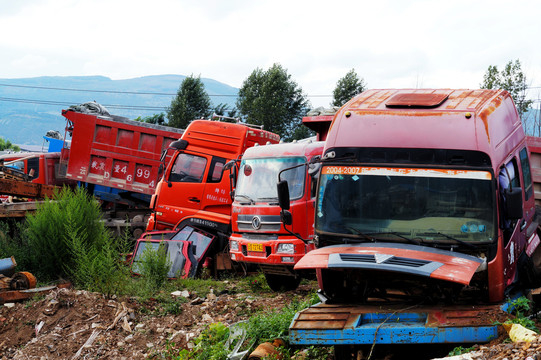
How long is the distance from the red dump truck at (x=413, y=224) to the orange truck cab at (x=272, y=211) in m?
3.62

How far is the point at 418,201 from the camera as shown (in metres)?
6.22

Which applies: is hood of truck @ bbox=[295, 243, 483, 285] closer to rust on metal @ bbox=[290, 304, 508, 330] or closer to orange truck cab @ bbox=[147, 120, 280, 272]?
rust on metal @ bbox=[290, 304, 508, 330]

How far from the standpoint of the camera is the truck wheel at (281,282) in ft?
36.4

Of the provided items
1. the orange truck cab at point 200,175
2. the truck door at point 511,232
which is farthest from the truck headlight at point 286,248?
the truck door at point 511,232

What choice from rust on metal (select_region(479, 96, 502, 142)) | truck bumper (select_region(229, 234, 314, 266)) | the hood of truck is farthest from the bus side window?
truck bumper (select_region(229, 234, 314, 266))

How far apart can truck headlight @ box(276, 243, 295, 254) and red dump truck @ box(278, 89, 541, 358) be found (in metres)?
3.67

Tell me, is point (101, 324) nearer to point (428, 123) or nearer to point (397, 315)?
point (397, 315)

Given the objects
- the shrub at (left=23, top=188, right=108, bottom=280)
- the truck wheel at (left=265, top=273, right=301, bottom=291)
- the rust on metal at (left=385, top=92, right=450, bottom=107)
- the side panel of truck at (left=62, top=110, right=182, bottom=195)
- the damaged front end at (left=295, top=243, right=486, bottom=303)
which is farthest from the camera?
the side panel of truck at (left=62, top=110, right=182, bottom=195)

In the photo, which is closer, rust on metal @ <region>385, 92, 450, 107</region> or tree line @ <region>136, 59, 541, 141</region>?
rust on metal @ <region>385, 92, 450, 107</region>

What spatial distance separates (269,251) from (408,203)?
457 cm

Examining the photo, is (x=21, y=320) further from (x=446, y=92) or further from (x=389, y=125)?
(x=446, y=92)

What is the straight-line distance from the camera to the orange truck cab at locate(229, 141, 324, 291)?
34.0ft

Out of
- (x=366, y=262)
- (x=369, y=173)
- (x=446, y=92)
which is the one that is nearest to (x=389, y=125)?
(x=369, y=173)

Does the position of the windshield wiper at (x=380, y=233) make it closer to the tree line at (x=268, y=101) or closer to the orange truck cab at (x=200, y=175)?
the orange truck cab at (x=200, y=175)
